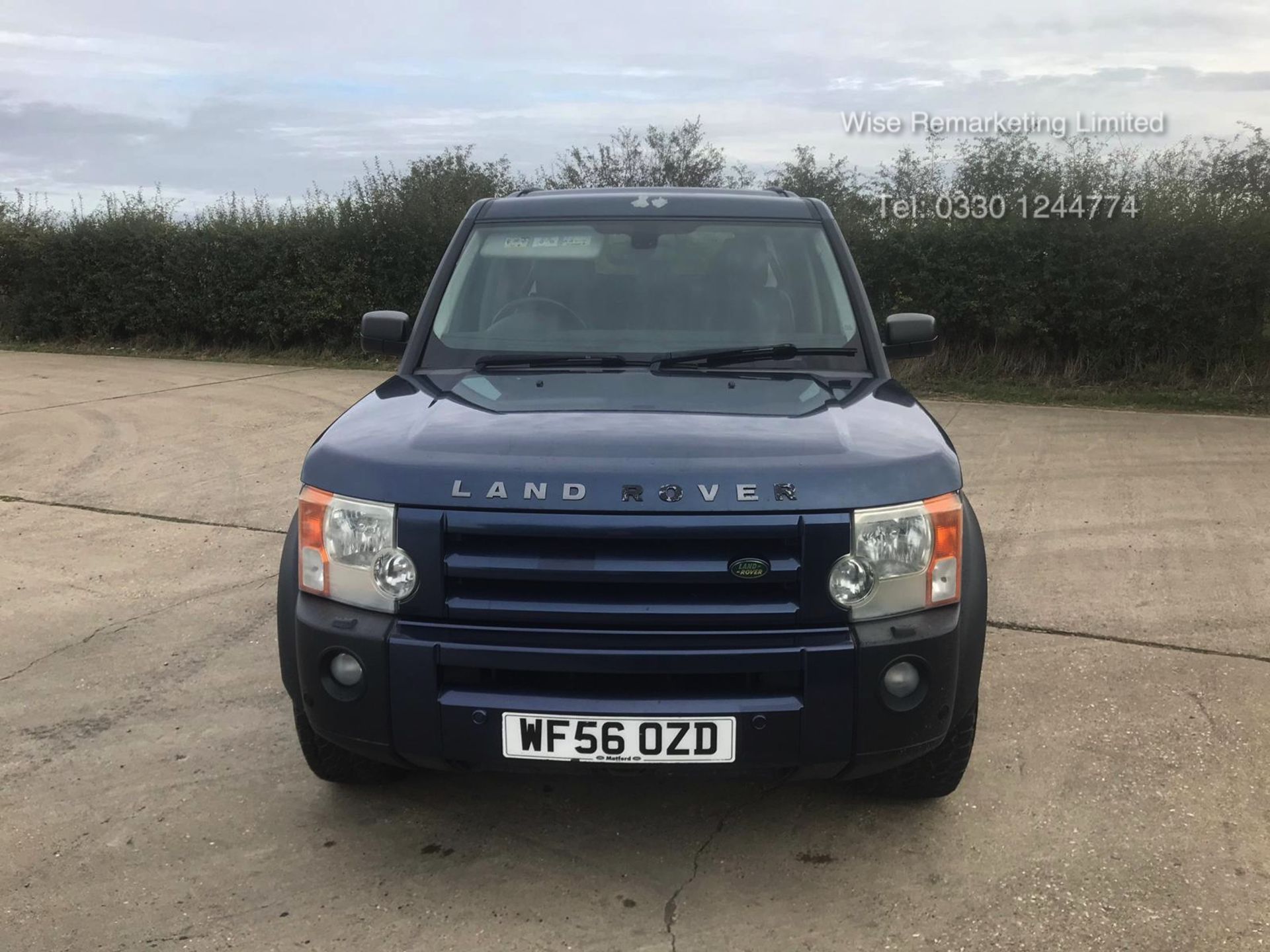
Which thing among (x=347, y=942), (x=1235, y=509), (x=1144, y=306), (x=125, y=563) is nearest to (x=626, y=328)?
(x=347, y=942)

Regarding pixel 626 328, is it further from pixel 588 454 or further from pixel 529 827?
pixel 529 827

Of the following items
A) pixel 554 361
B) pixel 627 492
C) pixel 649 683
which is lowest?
pixel 649 683

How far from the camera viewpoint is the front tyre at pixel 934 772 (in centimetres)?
306

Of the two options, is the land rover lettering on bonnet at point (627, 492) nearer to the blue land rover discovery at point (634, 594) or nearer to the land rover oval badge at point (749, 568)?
the blue land rover discovery at point (634, 594)

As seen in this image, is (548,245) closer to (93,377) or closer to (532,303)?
(532,303)

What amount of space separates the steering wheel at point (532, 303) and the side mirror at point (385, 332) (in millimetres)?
449

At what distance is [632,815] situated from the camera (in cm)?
325

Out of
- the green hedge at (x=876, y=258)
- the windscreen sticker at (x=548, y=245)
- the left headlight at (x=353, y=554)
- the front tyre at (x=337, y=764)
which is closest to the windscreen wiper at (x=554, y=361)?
the windscreen sticker at (x=548, y=245)

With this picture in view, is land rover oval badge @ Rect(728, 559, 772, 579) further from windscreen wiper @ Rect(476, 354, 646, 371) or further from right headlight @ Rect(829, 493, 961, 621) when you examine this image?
windscreen wiper @ Rect(476, 354, 646, 371)

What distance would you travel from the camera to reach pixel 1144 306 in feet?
38.3

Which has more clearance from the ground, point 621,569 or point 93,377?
point 621,569

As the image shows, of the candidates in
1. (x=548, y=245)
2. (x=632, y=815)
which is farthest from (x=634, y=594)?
(x=548, y=245)

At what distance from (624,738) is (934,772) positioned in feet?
3.52

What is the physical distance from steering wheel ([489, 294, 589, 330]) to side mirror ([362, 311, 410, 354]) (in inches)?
17.7
